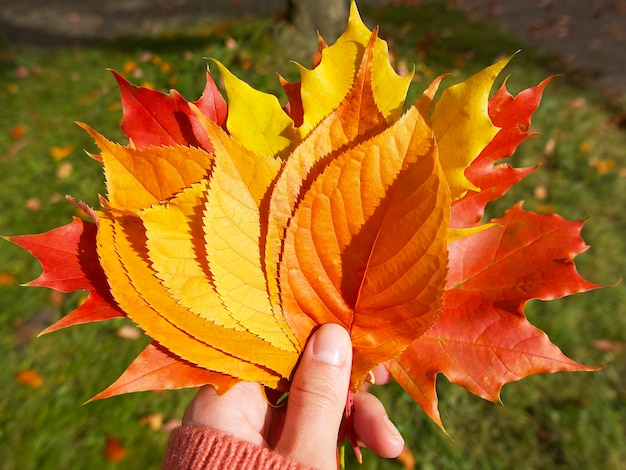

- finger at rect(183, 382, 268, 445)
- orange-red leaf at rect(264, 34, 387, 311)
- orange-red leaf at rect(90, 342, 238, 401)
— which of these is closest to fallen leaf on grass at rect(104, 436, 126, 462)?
finger at rect(183, 382, 268, 445)

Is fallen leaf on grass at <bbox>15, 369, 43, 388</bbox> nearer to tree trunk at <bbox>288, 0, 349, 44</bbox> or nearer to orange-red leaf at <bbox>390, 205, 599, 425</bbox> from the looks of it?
orange-red leaf at <bbox>390, 205, 599, 425</bbox>

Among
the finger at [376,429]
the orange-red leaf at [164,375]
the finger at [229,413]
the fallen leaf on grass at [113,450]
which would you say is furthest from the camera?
the fallen leaf on grass at [113,450]

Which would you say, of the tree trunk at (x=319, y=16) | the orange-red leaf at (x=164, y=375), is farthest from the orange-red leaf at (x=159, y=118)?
the tree trunk at (x=319, y=16)

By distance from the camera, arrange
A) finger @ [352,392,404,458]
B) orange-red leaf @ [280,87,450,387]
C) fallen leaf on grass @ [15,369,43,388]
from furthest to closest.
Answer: fallen leaf on grass @ [15,369,43,388], finger @ [352,392,404,458], orange-red leaf @ [280,87,450,387]

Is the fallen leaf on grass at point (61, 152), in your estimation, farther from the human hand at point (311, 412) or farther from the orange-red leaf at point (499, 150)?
the orange-red leaf at point (499, 150)

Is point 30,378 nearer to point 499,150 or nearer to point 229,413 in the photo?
point 229,413

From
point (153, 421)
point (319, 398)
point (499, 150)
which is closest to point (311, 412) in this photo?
point (319, 398)
